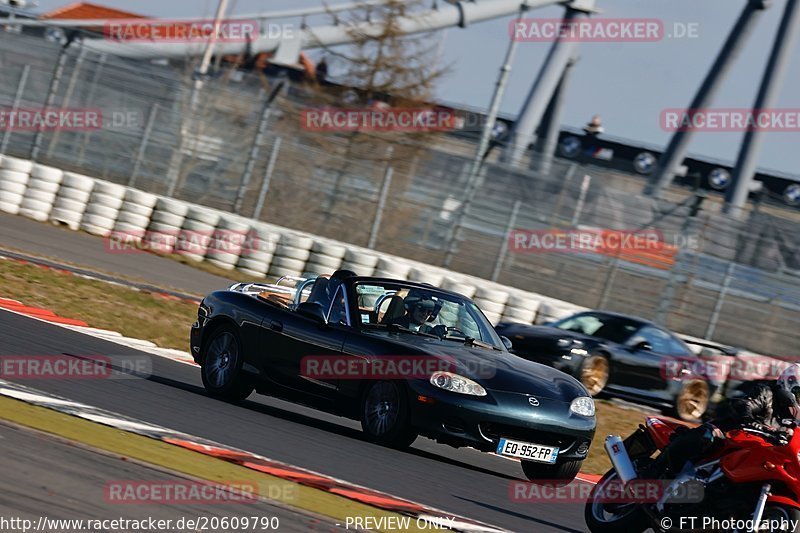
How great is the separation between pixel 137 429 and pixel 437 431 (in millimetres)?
2179

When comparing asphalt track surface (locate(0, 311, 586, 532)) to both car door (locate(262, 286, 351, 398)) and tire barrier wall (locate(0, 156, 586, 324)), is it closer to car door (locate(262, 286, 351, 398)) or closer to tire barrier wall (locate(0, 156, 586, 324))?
car door (locate(262, 286, 351, 398))

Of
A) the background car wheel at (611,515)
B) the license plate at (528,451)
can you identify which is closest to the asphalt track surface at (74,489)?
the background car wheel at (611,515)

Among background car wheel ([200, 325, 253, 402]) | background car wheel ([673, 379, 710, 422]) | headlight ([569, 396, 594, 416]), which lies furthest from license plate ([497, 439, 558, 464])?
background car wheel ([673, 379, 710, 422])

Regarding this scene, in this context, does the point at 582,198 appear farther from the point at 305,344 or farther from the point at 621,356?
the point at 305,344

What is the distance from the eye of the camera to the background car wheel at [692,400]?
16.3m

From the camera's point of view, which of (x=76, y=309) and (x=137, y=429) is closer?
(x=137, y=429)

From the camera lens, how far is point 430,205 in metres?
24.2

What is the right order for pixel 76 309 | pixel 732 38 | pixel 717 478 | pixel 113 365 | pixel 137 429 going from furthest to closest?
pixel 732 38
pixel 76 309
pixel 113 365
pixel 137 429
pixel 717 478

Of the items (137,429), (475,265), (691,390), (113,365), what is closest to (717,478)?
(137,429)

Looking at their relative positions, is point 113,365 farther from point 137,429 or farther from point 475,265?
point 475,265

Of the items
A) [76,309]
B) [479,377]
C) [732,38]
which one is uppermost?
[732,38]

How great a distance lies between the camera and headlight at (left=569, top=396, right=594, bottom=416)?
905 cm

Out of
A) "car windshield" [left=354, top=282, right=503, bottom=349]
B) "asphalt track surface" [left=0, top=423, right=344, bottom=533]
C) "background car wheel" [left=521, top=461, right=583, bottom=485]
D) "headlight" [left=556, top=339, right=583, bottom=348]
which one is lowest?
"asphalt track surface" [left=0, top=423, right=344, bottom=533]

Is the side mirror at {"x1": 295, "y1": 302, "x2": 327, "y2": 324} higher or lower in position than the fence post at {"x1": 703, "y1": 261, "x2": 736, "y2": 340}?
lower
